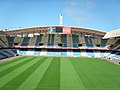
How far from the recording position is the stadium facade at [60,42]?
62372 millimetres

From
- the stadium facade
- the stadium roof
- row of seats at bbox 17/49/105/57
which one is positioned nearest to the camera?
row of seats at bbox 17/49/105/57

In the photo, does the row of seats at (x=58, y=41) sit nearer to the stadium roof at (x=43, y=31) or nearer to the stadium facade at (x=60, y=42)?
the stadium facade at (x=60, y=42)

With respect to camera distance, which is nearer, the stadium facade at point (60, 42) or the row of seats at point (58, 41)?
the stadium facade at point (60, 42)

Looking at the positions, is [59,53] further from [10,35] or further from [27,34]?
[10,35]

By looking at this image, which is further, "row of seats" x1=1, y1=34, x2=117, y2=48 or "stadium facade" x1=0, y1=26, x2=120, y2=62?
"row of seats" x1=1, y1=34, x2=117, y2=48

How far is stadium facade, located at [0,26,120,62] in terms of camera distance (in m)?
62.4

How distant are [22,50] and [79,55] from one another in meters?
21.3

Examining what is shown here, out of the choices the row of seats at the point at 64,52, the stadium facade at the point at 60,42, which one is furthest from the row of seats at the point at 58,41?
the row of seats at the point at 64,52

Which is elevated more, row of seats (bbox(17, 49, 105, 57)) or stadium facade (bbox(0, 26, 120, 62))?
stadium facade (bbox(0, 26, 120, 62))

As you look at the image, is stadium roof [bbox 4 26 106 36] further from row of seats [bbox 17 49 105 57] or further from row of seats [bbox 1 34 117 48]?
row of seats [bbox 17 49 105 57]

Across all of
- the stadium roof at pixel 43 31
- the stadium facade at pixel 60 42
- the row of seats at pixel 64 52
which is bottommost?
the row of seats at pixel 64 52

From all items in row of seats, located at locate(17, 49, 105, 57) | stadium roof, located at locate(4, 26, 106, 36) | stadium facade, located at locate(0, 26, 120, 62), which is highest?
stadium roof, located at locate(4, 26, 106, 36)

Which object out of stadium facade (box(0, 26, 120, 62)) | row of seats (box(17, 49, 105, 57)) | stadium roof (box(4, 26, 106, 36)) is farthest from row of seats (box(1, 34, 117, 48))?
stadium roof (box(4, 26, 106, 36))

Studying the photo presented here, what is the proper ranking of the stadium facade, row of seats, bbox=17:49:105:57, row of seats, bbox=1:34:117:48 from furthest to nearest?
row of seats, bbox=1:34:117:48
the stadium facade
row of seats, bbox=17:49:105:57
